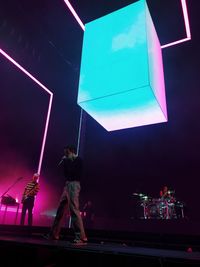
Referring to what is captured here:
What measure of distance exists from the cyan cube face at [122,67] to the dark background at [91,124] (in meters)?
1.35

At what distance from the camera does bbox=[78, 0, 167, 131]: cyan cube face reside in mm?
3767

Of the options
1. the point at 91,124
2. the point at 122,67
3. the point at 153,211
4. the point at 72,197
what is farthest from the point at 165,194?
the point at 72,197

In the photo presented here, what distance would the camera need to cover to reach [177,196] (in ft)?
22.2

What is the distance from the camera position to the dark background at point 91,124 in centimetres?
599

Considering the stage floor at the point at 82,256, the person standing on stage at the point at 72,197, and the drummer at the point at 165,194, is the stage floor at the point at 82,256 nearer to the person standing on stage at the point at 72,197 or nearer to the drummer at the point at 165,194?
the person standing on stage at the point at 72,197

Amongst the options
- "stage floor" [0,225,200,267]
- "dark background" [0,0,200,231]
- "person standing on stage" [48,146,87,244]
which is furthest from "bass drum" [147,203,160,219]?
"stage floor" [0,225,200,267]

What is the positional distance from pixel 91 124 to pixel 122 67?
4918 mm

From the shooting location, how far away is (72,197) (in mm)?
3043

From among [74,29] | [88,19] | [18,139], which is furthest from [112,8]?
[18,139]

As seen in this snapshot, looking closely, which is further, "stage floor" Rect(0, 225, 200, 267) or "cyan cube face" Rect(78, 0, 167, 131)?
"cyan cube face" Rect(78, 0, 167, 131)

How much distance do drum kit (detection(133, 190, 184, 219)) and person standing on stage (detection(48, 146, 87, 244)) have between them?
156 inches

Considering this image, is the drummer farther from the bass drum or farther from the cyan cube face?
the cyan cube face

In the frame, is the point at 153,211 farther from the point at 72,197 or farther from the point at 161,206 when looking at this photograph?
the point at 72,197

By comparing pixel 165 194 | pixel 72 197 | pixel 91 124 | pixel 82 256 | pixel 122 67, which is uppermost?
pixel 91 124
